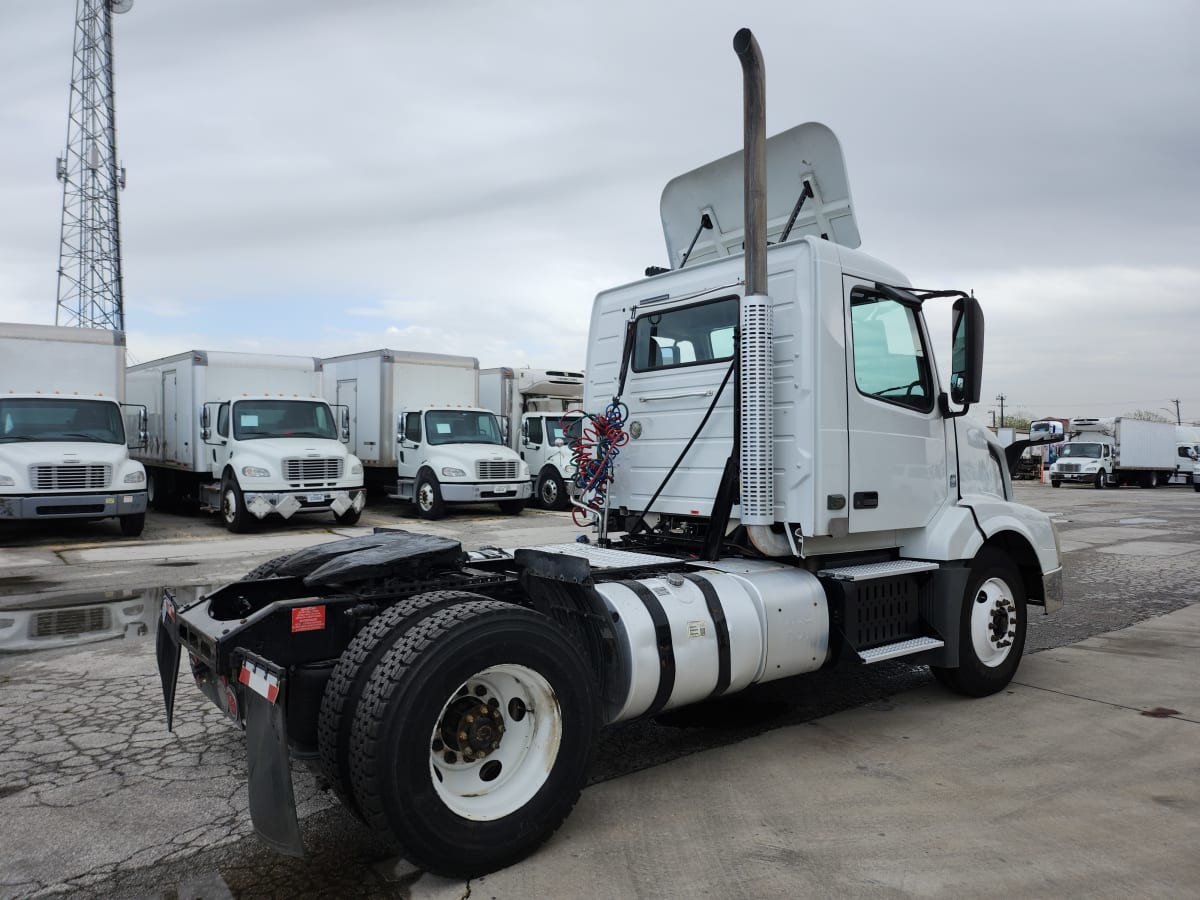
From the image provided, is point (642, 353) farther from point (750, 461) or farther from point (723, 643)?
point (723, 643)

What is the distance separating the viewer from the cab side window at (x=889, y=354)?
4859mm

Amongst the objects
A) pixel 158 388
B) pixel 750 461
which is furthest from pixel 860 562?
pixel 158 388

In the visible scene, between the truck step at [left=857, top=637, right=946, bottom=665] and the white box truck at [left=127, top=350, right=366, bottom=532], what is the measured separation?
11.7 m

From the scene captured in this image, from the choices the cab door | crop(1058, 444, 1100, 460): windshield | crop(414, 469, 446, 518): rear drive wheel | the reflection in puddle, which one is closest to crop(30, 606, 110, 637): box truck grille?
the reflection in puddle

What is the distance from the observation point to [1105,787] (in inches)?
154

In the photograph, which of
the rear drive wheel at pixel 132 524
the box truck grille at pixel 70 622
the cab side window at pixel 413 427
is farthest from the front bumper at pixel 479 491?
the box truck grille at pixel 70 622

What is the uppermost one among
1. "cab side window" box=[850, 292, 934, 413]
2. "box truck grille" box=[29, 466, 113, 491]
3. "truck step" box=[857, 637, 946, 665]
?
"cab side window" box=[850, 292, 934, 413]

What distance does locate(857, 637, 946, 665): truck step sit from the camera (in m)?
4.56

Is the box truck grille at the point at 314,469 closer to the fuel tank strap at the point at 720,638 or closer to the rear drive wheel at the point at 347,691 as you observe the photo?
the fuel tank strap at the point at 720,638

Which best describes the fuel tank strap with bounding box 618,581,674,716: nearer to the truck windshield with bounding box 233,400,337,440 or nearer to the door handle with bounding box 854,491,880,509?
the door handle with bounding box 854,491,880,509

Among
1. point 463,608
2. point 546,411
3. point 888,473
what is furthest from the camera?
point 546,411

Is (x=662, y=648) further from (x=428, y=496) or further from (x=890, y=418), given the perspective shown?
(x=428, y=496)

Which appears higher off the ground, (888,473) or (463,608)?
(888,473)

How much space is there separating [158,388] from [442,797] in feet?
56.2
